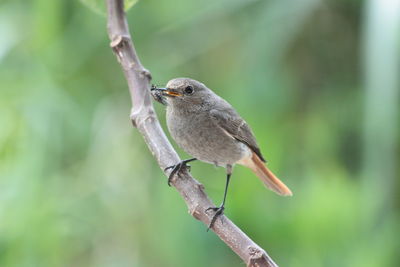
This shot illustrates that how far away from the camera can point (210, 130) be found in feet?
11.0

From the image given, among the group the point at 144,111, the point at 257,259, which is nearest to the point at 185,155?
the point at 144,111

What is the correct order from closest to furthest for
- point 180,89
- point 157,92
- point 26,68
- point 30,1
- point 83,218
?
1. point 157,92
2. point 180,89
3. point 83,218
4. point 26,68
5. point 30,1

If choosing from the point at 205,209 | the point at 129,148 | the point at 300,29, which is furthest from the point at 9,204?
the point at 300,29

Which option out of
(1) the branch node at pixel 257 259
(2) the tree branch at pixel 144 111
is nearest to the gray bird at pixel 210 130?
(2) the tree branch at pixel 144 111

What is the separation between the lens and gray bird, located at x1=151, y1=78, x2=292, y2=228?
3203mm

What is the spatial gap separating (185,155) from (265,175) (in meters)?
0.58

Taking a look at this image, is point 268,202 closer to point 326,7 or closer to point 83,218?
point 83,218

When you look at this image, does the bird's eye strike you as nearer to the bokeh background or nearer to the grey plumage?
the grey plumage

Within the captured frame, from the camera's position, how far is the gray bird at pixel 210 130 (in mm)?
3203

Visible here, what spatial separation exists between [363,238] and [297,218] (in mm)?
332

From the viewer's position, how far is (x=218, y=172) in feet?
12.8

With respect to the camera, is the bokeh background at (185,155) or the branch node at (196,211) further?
the bokeh background at (185,155)

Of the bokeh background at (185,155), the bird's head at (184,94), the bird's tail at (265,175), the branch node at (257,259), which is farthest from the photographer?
→ the bird's tail at (265,175)

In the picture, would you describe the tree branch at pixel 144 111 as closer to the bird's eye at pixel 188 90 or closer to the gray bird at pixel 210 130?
the gray bird at pixel 210 130
